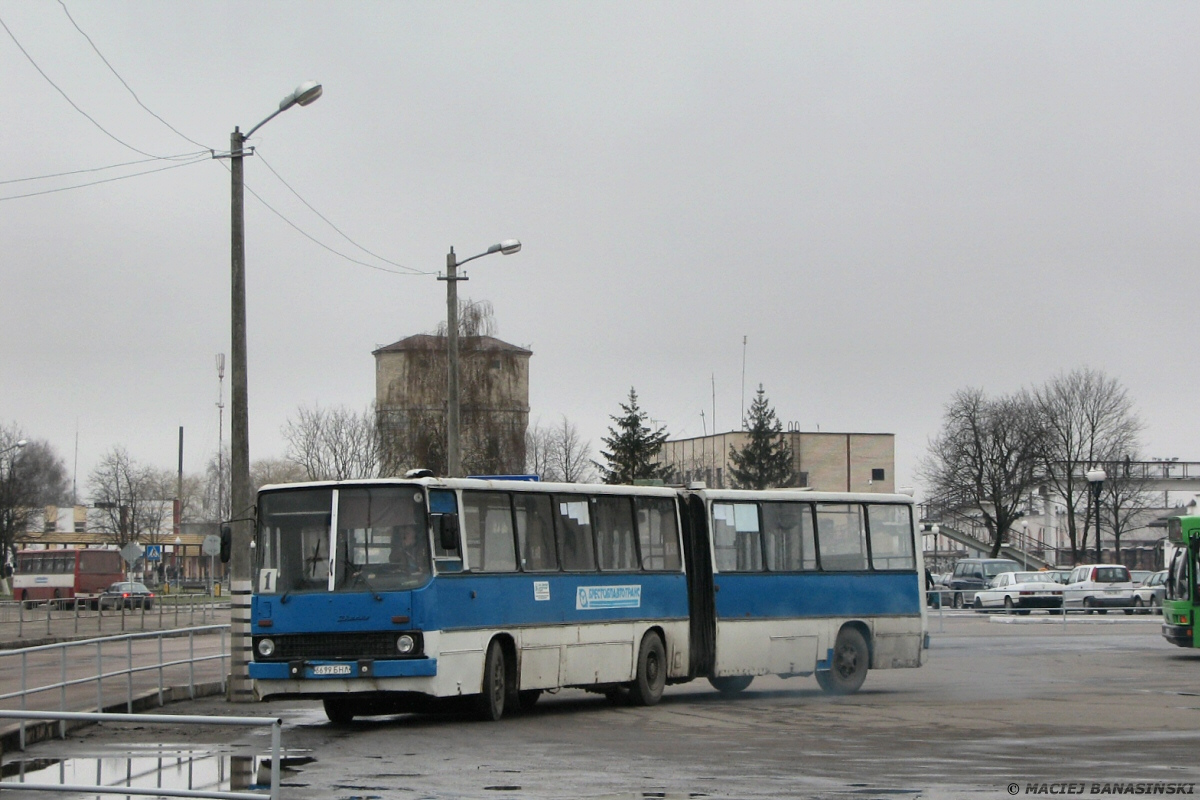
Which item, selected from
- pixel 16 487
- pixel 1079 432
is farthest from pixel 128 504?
pixel 1079 432

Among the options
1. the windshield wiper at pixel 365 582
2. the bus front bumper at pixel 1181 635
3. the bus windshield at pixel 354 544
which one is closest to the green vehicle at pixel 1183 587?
the bus front bumper at pixel 1181 635

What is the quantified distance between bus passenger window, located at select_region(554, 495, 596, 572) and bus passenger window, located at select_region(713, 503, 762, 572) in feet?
7.48

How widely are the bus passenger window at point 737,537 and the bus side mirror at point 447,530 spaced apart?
5295 millimetres

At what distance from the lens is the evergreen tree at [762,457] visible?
3991 inches

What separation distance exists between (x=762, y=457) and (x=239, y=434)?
80413 millimetres

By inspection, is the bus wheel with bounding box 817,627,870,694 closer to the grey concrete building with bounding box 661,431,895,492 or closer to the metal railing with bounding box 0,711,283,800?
the metal railing with bounding box 0,711,283,800

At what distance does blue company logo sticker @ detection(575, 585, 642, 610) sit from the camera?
64.7ft

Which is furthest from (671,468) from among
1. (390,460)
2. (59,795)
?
(59,795)

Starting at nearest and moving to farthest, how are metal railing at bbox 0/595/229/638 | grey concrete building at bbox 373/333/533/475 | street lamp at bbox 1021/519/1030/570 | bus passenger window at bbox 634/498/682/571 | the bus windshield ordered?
the bus windshield < bus passenger window at bbox 634/498/682/571 < metal railing at bbox 0/595/229/638 < grey concrete building at bbox 373/333/533/475 < street lamp at bbox 1021/519/1030/570

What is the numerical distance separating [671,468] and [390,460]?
23.1m

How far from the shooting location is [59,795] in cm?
1112

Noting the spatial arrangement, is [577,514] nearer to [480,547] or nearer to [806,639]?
[480,547]

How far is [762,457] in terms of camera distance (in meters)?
102

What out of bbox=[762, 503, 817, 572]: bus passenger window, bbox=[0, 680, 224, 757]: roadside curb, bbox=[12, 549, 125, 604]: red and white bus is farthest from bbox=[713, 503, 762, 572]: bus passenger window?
bbox=[12, 549, 125, 604]: red and white bus
